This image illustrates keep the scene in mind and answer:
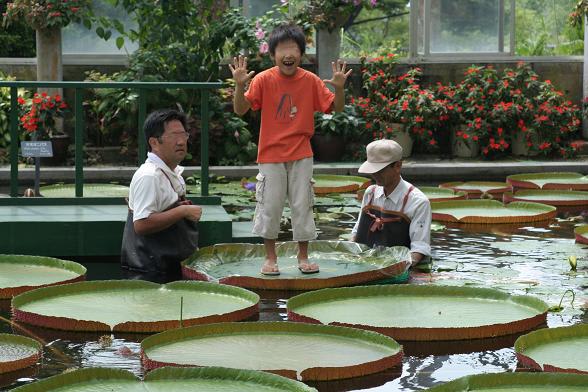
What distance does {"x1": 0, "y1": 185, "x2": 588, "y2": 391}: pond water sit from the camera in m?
5.02

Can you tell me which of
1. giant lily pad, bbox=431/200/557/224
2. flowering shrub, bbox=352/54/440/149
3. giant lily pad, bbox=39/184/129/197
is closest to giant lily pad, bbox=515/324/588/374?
giant lily pad, bbox=431/200/557/224

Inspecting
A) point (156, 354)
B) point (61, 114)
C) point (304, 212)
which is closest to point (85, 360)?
point (156, 354)

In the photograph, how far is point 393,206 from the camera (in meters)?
7.21

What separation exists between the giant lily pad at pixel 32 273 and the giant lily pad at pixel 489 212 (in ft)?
10.7

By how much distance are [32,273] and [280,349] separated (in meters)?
2.08

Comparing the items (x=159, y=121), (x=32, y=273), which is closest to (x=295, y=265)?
(x=159, y=121)

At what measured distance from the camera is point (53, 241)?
295 inches

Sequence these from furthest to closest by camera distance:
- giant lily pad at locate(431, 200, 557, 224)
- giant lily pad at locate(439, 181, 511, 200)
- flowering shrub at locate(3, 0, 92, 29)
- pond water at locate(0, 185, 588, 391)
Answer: flowering shrub at locate(3, 0, 92, 29)
giant lily pad at locate(439, 181, 511, 200)
giant lily pad at locate(431, 200, 557, 224)
pond water at locate(0, 185, 588, 391)

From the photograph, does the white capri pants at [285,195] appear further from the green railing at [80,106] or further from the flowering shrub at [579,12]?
the flowering shrub at [579,12]

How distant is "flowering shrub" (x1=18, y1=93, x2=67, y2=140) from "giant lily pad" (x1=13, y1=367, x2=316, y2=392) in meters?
7.93

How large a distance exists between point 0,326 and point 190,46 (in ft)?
26.5

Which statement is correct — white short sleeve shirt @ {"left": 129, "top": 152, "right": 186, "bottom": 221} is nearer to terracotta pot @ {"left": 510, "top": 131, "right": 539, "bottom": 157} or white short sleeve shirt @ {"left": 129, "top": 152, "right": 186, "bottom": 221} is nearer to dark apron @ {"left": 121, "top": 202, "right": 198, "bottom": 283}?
dark apron @ {"left": 121, "top": 202, "right": 198, "bottom": 283}

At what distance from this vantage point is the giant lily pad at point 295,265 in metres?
6.56

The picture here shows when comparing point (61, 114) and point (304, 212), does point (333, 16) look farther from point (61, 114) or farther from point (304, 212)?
point (304, 212)
